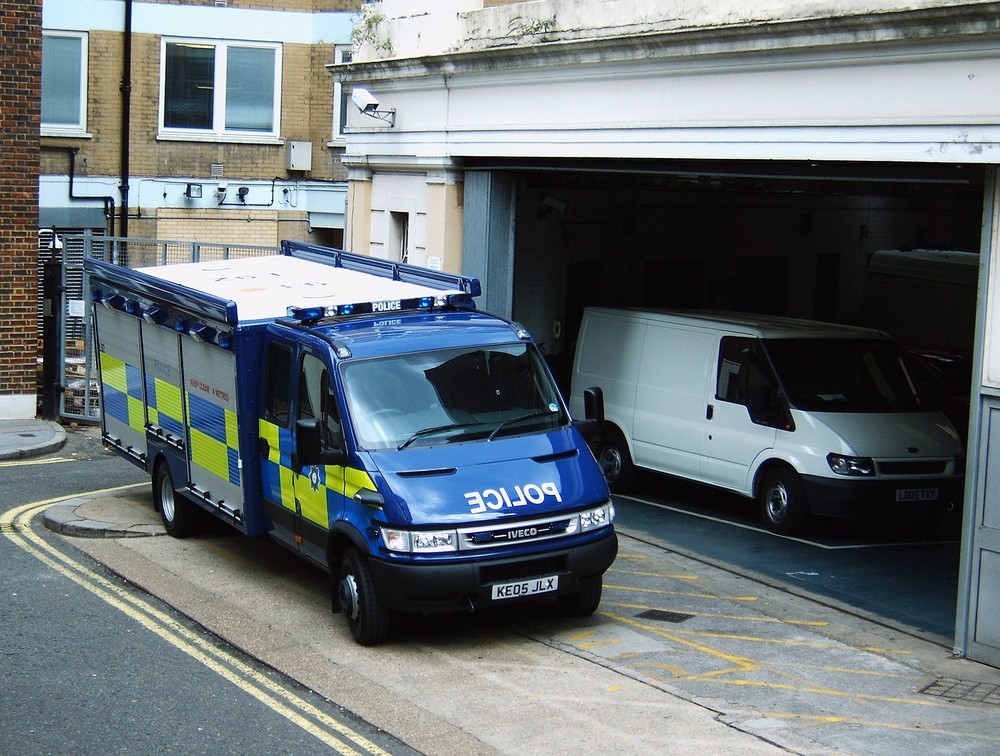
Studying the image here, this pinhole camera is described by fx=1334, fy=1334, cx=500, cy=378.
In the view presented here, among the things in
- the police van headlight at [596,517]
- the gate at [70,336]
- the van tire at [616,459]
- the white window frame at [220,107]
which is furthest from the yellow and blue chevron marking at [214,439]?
the white window frame at [220,107]

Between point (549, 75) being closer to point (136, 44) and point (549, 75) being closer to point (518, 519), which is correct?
point (518, 519)

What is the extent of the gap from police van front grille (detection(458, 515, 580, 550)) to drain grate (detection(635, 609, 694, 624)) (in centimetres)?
138

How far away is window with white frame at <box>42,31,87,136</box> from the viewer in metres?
23.8

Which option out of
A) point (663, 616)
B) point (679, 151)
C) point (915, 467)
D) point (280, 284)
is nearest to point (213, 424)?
point (280, 284)

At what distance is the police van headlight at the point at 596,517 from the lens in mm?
9156

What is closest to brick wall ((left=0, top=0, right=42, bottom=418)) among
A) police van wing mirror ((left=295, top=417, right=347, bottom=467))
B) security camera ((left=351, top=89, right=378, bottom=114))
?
security camera ((left=351, top=89, right=378, bottom=114))

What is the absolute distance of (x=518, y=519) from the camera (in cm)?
882

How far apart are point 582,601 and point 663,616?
0.74 metres

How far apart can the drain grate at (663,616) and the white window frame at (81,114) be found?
17.4 metres

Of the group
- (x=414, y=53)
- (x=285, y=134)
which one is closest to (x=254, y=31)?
(x=285, y=134)

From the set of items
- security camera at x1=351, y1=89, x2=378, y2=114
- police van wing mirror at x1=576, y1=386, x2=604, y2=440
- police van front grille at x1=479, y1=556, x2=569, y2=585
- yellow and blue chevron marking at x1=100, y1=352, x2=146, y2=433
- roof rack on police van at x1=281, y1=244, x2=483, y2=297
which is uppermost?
security camera at x1=351, y1=89, x2=378, y2=114

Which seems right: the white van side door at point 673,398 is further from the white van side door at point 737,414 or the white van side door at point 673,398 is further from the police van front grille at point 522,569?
the police van front grille at point 522,569

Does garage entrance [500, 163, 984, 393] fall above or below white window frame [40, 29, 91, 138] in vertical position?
below

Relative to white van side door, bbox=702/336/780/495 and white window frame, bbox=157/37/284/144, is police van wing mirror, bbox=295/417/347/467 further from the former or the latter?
white window frame, bbox=157/37/284/144
